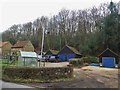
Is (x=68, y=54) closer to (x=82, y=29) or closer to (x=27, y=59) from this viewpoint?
(x=82, y=29)

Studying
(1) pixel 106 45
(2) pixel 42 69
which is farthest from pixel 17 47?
(2) pixel 42 69

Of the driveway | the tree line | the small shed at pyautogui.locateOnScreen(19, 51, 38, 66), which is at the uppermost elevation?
the tree line

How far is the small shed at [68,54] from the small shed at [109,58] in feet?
42.1

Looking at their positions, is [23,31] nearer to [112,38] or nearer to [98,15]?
[98,15]

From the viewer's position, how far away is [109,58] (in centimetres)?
4131

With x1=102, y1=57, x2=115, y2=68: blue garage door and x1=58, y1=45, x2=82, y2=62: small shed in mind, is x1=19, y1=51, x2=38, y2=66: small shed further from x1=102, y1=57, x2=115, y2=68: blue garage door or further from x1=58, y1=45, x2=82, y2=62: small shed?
x1=58, y1=45, x2=82, y2=62: small shed

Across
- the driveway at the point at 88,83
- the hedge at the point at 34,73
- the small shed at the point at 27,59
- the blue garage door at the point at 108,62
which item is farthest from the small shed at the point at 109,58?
the hedge at the point at 34,73

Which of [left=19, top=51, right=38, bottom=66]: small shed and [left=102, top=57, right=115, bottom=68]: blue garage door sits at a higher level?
[left=19, top=51, right=38, bottom=66]: small shed

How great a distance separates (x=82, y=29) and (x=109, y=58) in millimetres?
21937

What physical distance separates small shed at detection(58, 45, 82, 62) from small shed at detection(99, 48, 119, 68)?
1285cm

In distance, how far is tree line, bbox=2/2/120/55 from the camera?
155 ft

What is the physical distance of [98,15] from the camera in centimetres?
6200

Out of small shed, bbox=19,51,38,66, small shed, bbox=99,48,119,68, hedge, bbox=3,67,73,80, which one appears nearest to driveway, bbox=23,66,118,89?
hedge, bbox=3,67,73,80

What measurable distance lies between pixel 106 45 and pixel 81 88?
3184 centimetres
